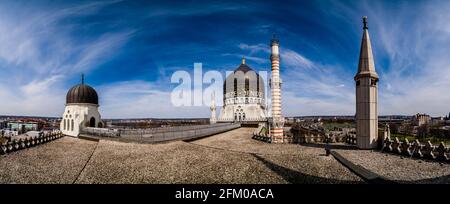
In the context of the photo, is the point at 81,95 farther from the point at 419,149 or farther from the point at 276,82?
the point at 419,149

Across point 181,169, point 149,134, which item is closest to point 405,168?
point 181,169

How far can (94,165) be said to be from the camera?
1030 centimetres

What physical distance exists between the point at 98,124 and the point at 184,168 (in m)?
25.1

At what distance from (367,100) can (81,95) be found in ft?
95.6

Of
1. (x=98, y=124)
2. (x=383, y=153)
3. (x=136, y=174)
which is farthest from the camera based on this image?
(x=98, y=124)

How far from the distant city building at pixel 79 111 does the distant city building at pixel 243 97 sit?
33.9m

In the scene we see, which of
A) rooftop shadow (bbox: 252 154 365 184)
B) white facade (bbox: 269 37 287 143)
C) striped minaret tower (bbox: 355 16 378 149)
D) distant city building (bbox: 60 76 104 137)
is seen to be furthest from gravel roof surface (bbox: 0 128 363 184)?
distant city building (bbox: 60 76 104 137)

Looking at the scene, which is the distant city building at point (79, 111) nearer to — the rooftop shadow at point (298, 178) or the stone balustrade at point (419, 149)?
the rooftop shadow at point (298, 178)

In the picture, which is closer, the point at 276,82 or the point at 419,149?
the point at 419,149

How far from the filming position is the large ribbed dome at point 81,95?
1096 inches

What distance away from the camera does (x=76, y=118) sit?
88.6 ft

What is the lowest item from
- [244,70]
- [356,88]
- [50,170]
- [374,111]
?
[50,170]
